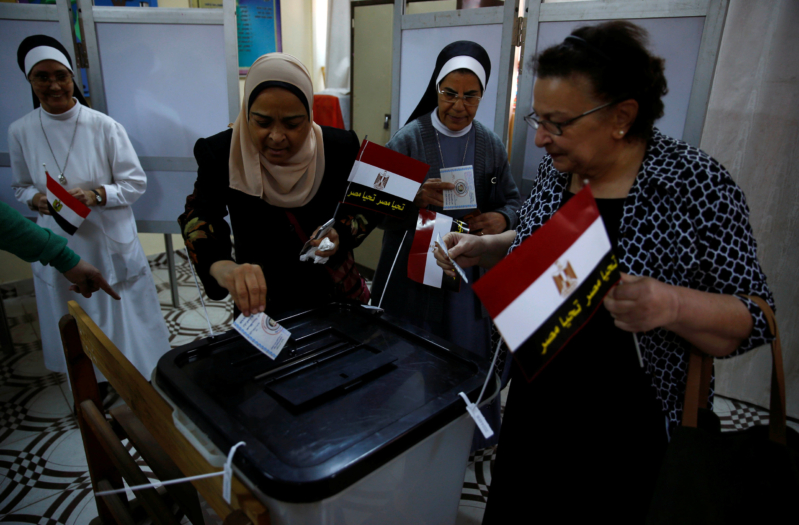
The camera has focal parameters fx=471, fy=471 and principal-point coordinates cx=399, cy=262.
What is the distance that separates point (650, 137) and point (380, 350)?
67 cm

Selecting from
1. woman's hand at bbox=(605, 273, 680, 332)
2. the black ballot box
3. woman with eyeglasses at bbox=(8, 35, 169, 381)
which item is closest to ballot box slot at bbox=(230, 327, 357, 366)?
the black ballot box

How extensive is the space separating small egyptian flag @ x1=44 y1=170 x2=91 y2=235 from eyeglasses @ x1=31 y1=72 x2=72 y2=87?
44 centimetres

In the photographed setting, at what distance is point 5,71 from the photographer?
2.41m

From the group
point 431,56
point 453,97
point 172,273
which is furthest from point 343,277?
point 172,273

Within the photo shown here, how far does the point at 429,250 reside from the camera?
153 centimetres

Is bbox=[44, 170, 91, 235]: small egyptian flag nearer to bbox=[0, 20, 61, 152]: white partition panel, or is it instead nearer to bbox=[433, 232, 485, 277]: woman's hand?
bbox=[0, 20, 61, 152]: white partition panel

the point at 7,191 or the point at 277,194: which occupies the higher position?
the point at 277,194

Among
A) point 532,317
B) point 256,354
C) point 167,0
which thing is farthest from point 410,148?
point 167,0

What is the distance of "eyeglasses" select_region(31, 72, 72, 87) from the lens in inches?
80.0

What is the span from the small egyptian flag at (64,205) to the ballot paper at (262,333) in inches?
60.1

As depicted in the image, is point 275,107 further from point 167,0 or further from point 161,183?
point 167,0

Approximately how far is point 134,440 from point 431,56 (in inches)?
76.6

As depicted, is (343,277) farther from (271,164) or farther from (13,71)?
(13,71)

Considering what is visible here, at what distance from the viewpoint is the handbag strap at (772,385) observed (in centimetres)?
75
